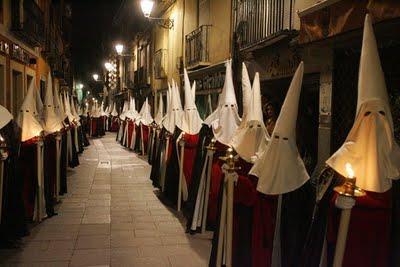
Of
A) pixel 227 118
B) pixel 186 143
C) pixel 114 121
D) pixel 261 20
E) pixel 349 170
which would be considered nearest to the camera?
pixel 349 170

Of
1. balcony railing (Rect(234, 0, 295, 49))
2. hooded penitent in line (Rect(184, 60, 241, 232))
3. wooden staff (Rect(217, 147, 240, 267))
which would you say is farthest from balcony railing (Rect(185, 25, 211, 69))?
wooden staff (Rect(217, 147, 240, 267))

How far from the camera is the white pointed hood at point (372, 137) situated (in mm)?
3721

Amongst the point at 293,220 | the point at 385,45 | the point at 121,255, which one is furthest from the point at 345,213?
the point at 121,255

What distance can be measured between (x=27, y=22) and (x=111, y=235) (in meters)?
8.43

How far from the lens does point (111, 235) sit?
7.84 meters

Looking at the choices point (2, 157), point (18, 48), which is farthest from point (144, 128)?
point (2, 157)

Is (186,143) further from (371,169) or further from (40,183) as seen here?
(371,169)

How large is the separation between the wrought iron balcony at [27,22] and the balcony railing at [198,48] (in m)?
5.00

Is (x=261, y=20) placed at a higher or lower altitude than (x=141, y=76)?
lower

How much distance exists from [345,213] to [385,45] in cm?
324

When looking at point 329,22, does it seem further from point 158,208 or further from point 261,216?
point 158,208

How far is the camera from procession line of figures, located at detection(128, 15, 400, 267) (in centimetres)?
374

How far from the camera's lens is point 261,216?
499 cm

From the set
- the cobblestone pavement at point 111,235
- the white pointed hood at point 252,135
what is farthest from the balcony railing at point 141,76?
the white pointed hood at point 252,135
